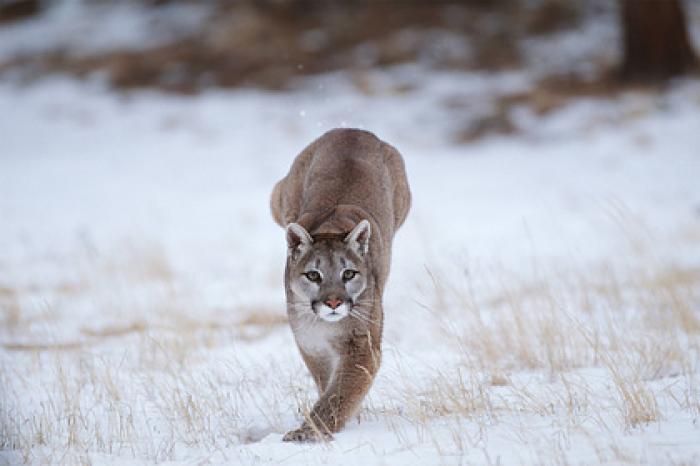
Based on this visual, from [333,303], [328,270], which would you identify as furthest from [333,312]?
[328,270]

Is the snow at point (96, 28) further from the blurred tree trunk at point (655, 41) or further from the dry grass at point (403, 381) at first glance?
the dry grass at point (403, 381)

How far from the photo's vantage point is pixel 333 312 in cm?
533

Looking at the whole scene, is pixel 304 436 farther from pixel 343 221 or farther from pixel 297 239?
pixel 343 221

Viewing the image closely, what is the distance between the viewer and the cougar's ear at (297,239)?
5.65 m

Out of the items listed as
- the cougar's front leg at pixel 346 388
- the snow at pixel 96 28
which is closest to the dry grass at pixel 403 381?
the cougar's front leg at pixel 346 388

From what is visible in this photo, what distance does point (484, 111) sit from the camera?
63.6 feet

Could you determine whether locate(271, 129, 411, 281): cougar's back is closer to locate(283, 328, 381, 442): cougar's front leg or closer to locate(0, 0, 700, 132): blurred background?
locate(283, 328, 381, 442): cougar's front leg

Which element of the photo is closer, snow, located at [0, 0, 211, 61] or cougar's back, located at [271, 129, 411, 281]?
cougar's back, located at [271, 129, 411, 281]

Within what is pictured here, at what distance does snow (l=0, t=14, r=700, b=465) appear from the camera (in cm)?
511

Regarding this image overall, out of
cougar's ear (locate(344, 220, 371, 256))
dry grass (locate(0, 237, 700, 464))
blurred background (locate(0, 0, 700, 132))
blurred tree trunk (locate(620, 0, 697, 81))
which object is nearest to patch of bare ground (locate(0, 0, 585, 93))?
blurred background (locate(0, 0, 700, 132))

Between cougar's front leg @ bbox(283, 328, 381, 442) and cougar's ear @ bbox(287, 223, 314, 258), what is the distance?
66 cm

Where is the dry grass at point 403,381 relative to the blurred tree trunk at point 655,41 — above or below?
above

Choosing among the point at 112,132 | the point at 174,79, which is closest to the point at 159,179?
the point at 112,132

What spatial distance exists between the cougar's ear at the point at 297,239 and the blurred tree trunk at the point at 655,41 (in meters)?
14.6
